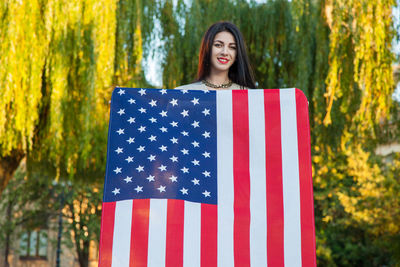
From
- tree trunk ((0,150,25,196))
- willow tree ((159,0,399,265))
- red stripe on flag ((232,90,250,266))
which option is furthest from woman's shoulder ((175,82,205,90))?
tree trunk ((0,150,25,196))

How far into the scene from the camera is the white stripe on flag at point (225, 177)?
243cm

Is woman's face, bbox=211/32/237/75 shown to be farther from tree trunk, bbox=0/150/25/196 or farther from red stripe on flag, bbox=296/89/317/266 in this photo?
tree trunk, bbox=0/150/25/196

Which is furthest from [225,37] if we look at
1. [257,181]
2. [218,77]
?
[257,181]

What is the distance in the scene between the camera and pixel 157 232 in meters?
2.44

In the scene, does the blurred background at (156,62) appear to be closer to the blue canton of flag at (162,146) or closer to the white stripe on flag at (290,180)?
the blue canton of flag at (162,146)

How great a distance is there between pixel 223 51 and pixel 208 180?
33.6 inches

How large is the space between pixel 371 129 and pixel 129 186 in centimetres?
510

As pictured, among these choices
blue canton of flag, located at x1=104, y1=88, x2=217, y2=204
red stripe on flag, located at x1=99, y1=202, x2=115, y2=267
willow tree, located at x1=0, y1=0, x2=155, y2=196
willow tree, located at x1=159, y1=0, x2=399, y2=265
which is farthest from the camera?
willow tree, located at x1=159, y1=0, x2=399, y2=265

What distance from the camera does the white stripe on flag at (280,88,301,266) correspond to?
2.43 meters

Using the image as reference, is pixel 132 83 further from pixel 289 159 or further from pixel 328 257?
pixel 328 257

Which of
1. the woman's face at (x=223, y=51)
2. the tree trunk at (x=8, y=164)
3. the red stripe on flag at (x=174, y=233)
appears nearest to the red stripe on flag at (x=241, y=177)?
the red stripe on flag at (x=174, y=233)

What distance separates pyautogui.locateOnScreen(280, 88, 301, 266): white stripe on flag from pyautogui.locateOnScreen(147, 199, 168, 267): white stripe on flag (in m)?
0.56

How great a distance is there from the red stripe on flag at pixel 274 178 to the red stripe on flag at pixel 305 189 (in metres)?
0.10

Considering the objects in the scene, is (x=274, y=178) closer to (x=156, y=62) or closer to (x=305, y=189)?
(x=305, y=189)
